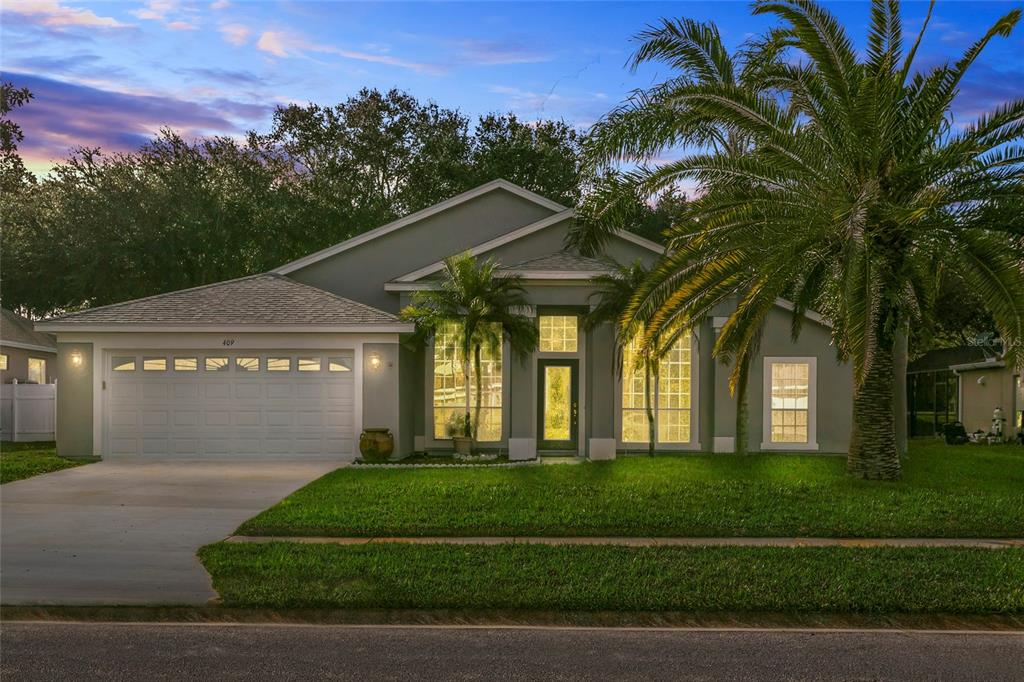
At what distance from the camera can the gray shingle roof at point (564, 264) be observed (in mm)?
19562

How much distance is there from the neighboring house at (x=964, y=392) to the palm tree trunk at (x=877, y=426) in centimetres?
1080

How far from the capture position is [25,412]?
24875 millimetres

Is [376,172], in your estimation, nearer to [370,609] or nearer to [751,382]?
[751,382]

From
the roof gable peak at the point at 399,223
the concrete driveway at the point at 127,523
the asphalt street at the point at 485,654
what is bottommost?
the asphalt street at the point at 485,654

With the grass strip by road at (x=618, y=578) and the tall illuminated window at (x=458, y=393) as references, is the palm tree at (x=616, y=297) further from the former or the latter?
the grass strip by road at (x=618, y=578)

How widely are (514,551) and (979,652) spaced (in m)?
4.52

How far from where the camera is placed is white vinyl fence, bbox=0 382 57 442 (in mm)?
24656

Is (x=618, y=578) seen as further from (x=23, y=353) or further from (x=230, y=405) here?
(x=23, y=353)

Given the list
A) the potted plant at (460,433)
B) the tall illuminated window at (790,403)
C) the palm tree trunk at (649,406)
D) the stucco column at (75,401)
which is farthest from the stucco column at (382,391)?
the tall illuminated window at (790,403)

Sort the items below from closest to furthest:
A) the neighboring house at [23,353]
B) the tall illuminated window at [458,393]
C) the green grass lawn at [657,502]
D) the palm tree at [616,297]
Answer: the green grass lawn at [657,502] < the palm tree at [616,297] < the tall illuminated window at [458,393] < the neighboring house at [23,353]

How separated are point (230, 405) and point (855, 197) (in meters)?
12.6

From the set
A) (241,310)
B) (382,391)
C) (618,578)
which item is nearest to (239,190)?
(241,310)

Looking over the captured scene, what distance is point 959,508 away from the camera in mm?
12953

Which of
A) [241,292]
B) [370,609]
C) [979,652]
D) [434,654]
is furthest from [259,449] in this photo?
[979,652]
